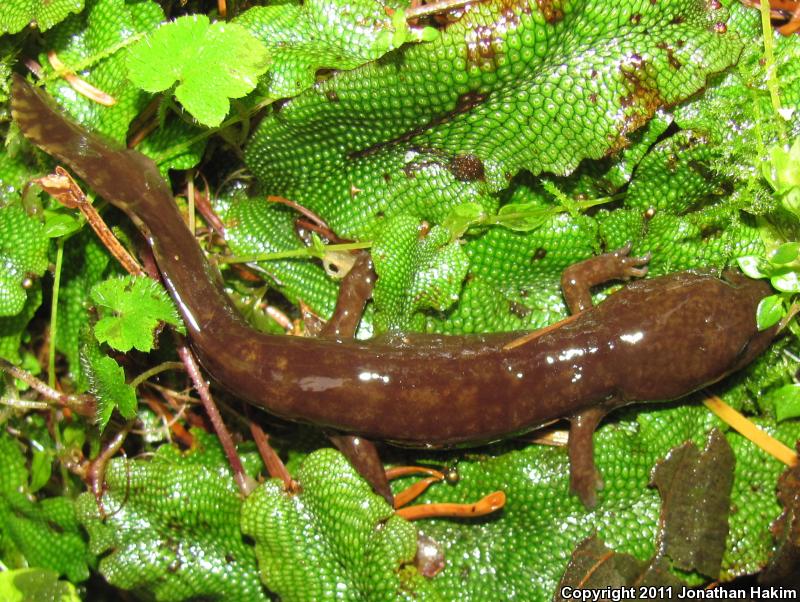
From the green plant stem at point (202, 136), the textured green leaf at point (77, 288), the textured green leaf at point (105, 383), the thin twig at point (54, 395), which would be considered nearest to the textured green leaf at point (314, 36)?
the green plant stem at point (202, 136)

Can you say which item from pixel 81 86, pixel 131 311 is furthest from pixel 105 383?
pixel 81 86

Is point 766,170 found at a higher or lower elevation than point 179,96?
lower

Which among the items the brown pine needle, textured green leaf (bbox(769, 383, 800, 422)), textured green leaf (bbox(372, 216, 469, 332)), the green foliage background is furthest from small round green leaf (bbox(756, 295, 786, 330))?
textured green leaf (bbox(372, 216, 469, 332))

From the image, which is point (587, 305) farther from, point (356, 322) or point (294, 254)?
point (294, 254)

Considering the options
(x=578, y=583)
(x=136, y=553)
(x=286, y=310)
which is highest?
(x=286, y=310)

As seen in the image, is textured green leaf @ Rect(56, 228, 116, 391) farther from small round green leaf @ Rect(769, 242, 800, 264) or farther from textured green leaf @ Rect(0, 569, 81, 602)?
small round green leaf @ Rect(769, 242, 800, 264)

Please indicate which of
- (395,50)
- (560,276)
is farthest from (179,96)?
(560,276)

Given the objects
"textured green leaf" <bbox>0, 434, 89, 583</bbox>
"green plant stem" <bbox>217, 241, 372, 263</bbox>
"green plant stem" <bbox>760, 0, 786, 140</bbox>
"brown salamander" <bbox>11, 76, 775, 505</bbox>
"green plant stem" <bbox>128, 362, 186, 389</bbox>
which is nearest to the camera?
"green plant stem" <bbox>760, 0, 786, 140</bbox>

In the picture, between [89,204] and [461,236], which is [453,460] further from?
[89,204]
